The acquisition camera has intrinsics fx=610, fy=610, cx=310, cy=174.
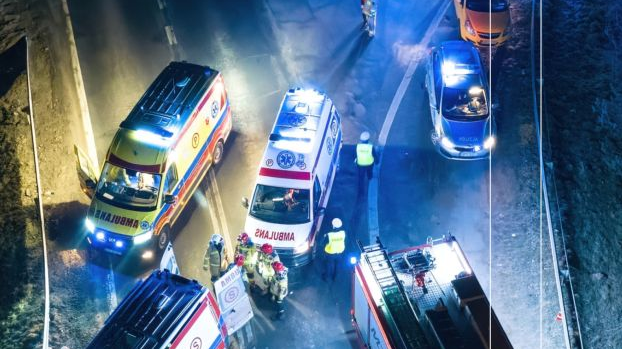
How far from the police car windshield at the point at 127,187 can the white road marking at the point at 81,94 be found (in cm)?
256

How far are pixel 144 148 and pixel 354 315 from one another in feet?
21.1

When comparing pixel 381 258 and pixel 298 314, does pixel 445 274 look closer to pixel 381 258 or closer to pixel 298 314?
pixel 381 258

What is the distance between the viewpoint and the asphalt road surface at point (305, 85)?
50.1ft

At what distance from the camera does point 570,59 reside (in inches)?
776

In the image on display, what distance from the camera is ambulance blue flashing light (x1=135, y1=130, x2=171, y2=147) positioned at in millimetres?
14891

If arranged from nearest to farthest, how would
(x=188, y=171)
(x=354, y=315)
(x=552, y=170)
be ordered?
(x=354, y=315), (x=188, y=171), (x=552, y=170)

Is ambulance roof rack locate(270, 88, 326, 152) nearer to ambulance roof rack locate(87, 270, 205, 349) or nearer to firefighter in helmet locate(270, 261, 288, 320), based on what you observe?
firefighter in helmet locate(270, 261, 288, 320)

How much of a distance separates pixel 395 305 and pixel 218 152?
8.25m

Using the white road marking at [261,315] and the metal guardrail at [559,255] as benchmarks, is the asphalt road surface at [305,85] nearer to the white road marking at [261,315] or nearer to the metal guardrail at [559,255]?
the white road marking at [261,315]

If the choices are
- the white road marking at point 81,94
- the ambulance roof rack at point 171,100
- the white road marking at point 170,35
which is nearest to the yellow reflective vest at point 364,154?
the ambulance roof rack at point 171,100

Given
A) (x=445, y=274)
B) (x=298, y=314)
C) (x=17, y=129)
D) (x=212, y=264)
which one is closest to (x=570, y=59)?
(x=445, y=274)

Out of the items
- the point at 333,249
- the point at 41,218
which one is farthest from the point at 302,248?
the point at 41,218

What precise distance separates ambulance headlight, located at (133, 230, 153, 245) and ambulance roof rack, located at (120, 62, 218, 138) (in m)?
2.42

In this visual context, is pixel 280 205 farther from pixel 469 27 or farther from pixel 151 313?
pixel 469 27
